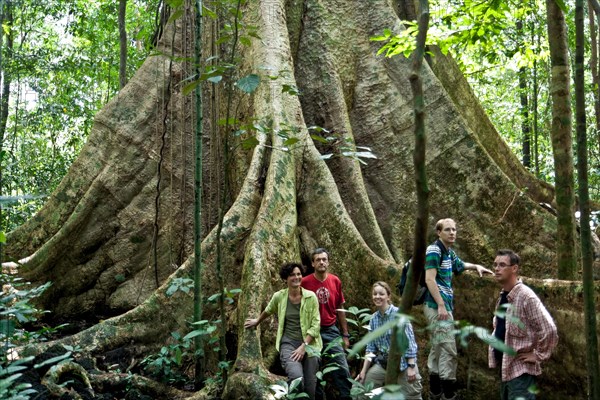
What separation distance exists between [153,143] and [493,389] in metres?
5.29

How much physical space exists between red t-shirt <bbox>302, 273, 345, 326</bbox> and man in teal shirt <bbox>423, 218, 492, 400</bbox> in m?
0.75

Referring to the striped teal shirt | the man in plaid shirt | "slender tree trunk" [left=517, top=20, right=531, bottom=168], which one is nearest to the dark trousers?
the striped teal shirt

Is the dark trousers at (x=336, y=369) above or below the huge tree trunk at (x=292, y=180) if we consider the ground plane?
below

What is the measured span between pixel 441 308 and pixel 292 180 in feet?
7.41

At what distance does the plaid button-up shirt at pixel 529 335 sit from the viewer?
172 inches

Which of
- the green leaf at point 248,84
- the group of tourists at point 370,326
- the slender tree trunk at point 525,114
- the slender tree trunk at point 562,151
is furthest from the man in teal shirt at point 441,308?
the slender tree trunk at point 525,114

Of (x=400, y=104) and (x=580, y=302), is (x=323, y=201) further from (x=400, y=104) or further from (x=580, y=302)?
(x=580, y=302)

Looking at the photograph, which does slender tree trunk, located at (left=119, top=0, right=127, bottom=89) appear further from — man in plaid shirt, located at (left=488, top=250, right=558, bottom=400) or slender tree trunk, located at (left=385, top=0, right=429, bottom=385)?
slender tree trunk, located at (left=385, top=0, right=429, bottom=385)

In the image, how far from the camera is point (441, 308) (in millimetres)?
5562

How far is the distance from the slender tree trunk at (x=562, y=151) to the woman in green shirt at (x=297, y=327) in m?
2.25

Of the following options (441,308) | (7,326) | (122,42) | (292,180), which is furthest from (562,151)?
(122,42)

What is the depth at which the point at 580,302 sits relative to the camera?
522cm

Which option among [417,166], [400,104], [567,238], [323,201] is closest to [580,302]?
[567,238]

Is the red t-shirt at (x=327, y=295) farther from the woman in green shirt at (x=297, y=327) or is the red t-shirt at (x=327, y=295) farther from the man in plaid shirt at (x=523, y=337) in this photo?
the man in plaid shirt at (x=523, y=337)
